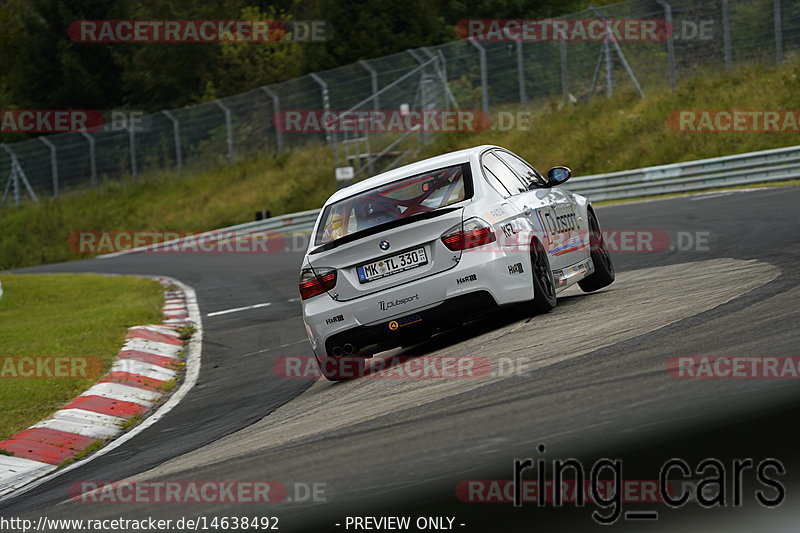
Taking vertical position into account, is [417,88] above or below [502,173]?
above

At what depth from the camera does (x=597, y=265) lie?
36.7 ft

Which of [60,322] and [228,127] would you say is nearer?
[60,322]

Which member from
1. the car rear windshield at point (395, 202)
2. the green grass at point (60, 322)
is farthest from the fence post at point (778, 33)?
the car rear windshield at point (395, 202)

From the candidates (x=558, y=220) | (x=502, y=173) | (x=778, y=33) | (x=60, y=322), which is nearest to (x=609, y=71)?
(x=778, y=33)

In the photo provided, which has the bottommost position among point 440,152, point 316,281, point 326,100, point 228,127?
point 440,152

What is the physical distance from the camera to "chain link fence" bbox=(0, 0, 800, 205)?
106 ft

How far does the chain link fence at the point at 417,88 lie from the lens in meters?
32.3

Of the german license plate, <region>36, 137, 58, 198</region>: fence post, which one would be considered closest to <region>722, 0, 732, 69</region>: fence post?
the german license plate

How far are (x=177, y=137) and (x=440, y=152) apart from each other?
11.3 m

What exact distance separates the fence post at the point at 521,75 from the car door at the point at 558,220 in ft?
82.9

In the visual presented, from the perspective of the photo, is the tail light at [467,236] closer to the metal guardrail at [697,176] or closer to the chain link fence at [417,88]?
the metal guardrail at [697,176]

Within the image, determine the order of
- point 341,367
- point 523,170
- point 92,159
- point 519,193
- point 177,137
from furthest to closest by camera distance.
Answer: point 92,159 → point 177,137 → point 523,170 → point 519,193 → point 341,367

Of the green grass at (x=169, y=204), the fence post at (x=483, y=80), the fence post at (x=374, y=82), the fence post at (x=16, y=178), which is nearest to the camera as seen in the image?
the fence post at (x=483, y=80)

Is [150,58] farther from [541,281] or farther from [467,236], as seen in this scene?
[467,236]
